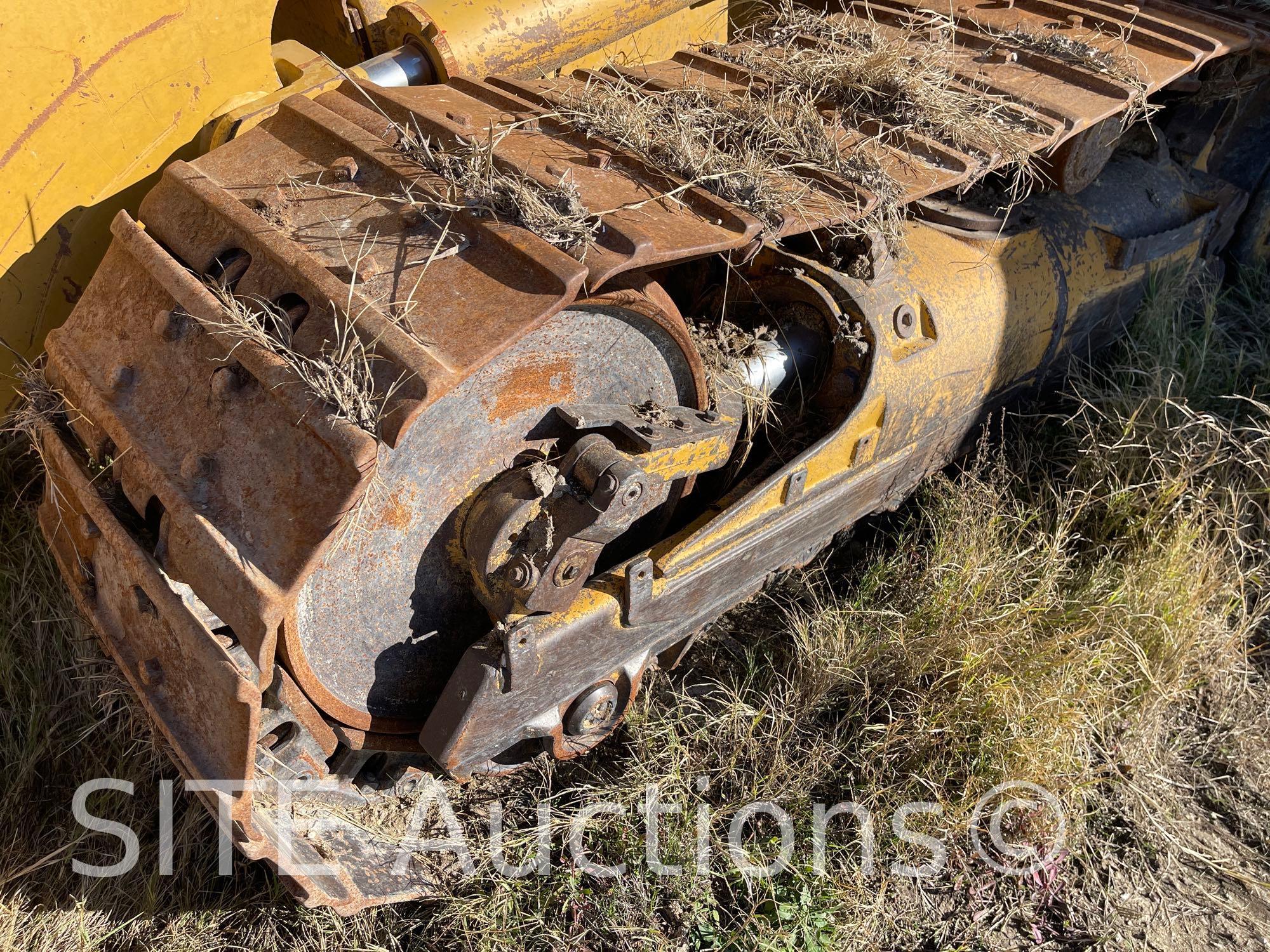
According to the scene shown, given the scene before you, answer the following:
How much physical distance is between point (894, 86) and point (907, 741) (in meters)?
1.83

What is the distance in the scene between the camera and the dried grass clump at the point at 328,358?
1.87m

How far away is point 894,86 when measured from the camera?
9.67 ft

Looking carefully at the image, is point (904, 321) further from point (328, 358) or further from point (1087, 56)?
point (328, 358)

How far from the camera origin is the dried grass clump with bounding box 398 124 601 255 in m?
2.07

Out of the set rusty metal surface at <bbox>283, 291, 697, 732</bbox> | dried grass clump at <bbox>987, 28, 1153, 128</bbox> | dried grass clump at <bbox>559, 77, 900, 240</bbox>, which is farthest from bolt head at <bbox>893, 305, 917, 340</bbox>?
dried grass clump at <bbox>987, 28, 1153, 128</bbox>

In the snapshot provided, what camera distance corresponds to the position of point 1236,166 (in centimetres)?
425

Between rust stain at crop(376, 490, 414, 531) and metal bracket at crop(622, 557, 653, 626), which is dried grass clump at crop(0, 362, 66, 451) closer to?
rust stain at crop(376, 490, 414, 531)

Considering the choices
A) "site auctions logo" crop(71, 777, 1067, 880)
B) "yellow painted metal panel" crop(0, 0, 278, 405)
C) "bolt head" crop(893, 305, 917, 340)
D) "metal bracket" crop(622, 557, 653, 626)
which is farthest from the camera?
"bolt head" crop(893, 305, 917, 340)

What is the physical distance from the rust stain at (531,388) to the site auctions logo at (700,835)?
3.53 feet

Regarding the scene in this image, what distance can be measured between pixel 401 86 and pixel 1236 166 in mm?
3444

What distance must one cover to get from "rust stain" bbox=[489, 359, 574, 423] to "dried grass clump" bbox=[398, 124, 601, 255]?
312 millimetres

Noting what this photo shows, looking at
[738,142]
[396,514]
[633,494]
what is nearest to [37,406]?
[396,514]

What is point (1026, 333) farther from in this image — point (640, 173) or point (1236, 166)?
point (1236, 166)

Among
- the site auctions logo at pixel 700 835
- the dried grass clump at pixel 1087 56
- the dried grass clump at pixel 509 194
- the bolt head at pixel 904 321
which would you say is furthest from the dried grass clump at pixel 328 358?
the dried grass clump at pixel 1087 56
